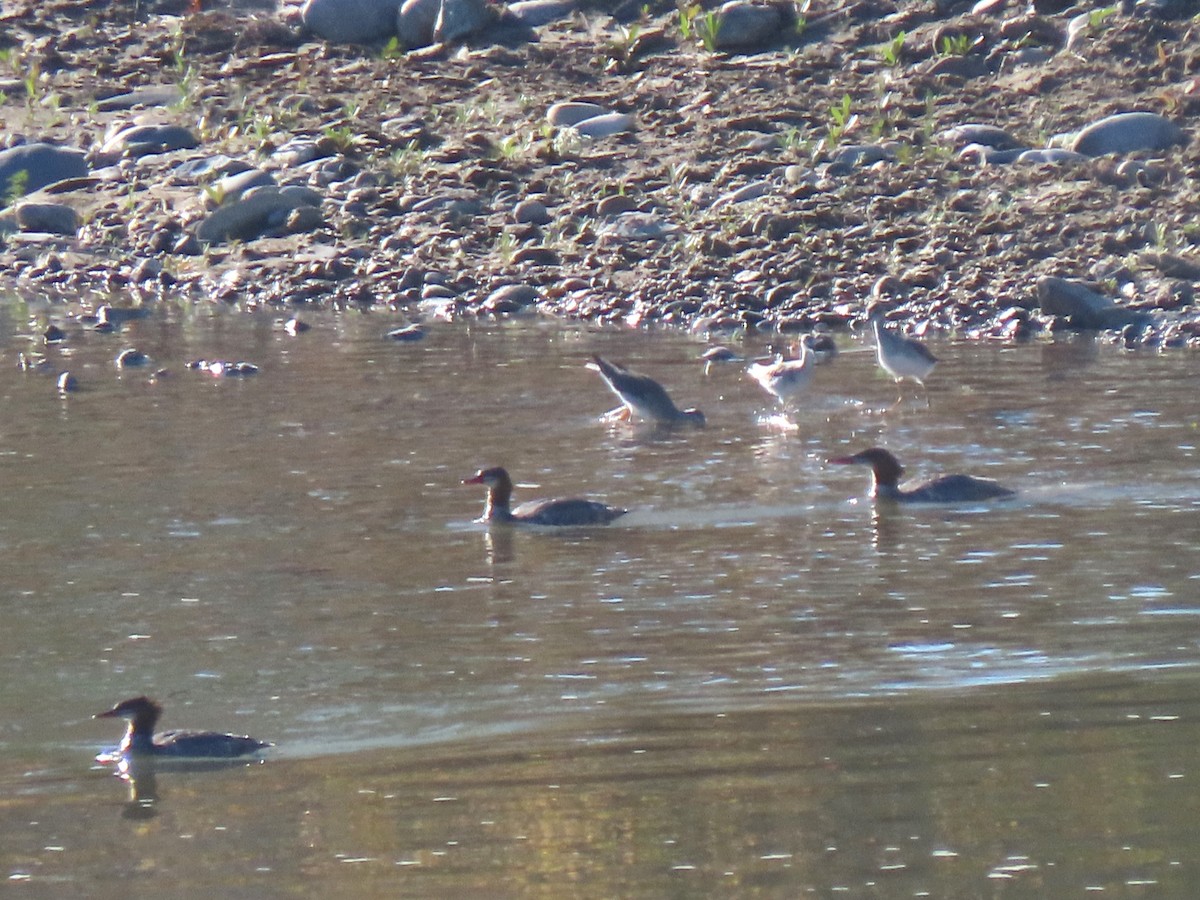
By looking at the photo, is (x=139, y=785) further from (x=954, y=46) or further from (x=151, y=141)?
(x=151, y=141)

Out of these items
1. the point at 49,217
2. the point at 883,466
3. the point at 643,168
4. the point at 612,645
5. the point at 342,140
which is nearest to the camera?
the point at 612,645

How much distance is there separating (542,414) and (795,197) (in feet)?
20.6

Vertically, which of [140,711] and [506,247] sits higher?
[506,247]

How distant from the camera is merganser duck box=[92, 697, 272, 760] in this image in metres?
7.84

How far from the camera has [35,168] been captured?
81.0ft

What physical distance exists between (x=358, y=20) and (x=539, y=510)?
610 inches

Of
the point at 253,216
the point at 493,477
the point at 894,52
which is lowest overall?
the point at 493,477

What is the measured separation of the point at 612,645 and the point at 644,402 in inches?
215

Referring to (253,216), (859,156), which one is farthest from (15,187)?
(859,156)

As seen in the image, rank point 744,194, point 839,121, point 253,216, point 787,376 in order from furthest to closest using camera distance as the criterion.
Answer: point 253,216
point 839,121
point 744,194
point 787,376

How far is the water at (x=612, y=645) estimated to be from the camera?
664cm

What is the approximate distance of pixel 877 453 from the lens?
1227cm

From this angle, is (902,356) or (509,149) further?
(509,149)

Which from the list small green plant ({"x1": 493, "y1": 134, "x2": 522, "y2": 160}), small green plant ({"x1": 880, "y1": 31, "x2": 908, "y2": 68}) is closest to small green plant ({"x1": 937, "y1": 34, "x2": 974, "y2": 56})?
small green plant ({"x1": 880, "y1": 31, "x2": 908, "y2": 68})
